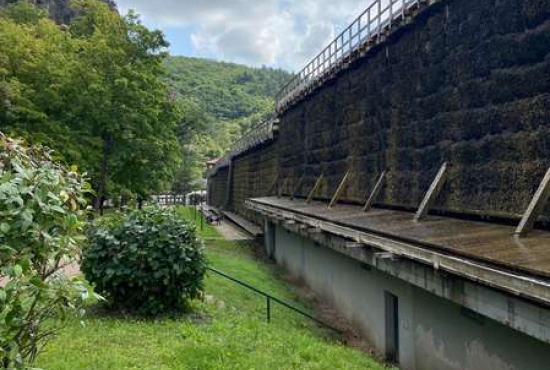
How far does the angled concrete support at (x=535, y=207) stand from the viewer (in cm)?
590

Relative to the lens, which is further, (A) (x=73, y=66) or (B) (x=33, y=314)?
(A) (x=73, y=66)

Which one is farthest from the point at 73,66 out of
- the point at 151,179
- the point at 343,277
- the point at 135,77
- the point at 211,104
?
the point at 211,104

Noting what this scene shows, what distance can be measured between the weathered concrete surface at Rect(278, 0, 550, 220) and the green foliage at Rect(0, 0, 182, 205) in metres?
12.2

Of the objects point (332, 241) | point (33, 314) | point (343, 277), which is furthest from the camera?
point (343, 277)

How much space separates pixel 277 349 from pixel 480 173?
4455mm

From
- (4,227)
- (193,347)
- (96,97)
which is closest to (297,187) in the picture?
(96,97)

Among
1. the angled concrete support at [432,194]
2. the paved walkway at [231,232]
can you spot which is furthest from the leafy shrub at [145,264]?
the paved walkway at [231,232]

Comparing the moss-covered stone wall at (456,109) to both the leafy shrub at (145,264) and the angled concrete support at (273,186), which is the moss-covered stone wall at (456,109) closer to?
the leafy shrub at (145,264)

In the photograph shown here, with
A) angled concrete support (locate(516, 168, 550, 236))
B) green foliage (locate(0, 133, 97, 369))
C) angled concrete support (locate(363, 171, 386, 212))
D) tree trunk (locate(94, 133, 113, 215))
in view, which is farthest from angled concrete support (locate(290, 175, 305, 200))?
green foliage (locate(0, 133, 97, 369))

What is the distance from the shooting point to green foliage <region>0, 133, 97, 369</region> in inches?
94.7

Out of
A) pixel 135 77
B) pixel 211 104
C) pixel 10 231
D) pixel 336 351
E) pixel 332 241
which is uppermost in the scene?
pixel 211 104

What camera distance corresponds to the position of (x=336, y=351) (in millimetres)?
7074

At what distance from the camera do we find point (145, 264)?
7.20 metres

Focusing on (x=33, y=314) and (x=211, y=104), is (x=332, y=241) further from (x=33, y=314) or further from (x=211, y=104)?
(x=211, y=104)
